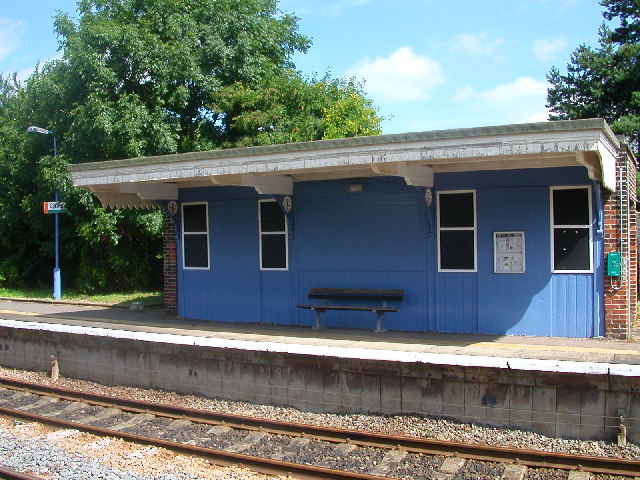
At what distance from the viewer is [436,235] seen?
1077 centimetres

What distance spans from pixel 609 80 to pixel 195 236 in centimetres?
1749

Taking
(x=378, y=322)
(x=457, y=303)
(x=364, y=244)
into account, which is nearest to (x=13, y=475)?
(x=378, y=322)

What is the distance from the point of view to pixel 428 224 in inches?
424

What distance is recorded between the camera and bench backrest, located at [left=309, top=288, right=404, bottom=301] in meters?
11.0

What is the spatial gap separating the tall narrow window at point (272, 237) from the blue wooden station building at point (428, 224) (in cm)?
3

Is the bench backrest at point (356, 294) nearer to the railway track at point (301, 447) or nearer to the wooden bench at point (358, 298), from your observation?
the wooden bench at point (358, 298)

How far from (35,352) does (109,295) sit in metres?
9.53

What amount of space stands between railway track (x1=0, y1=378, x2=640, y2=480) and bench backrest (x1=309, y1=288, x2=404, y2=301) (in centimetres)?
364

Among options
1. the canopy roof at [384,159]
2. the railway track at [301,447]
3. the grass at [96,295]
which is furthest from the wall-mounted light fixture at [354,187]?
the grass at [96,295]

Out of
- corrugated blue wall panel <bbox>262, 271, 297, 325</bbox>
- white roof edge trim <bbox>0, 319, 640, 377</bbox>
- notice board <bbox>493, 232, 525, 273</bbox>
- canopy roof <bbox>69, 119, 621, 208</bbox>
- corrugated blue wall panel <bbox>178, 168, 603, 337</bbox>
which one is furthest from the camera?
corrugated blue wall panel <bbox>262, 271, 297, 325</bbox>

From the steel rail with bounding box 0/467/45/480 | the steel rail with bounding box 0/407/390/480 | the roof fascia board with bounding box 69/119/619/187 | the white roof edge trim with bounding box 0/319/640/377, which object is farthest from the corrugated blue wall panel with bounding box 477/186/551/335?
the steel rail with bounding box 0/467/45/480

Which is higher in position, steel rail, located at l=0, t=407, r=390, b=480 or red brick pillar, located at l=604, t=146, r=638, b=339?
red brick pillar, located at l=604, t=146, r=638, b=339

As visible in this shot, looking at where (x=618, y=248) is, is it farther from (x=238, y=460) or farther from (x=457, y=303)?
(x=238, y=460)

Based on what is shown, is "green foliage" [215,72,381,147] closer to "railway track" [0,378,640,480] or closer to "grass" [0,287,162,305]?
"grass" [0,287,162,305]
